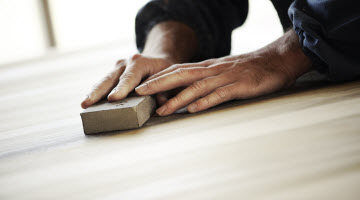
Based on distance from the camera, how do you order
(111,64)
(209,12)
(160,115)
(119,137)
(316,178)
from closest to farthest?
(316,178) < (119,137) < (160,115) < (209,12) < (111,64)

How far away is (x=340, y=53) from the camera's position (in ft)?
2.52

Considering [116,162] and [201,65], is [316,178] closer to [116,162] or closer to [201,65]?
[116,162]

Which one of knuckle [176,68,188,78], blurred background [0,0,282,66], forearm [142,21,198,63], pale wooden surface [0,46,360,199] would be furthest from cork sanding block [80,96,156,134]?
blurred background [0,0,282,66]

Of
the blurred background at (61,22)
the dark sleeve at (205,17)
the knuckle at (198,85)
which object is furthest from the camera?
the blurred background at (61,22)

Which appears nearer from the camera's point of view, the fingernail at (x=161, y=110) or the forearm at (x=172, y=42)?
the fingernail at (x=161, y=110)

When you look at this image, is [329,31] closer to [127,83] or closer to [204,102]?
[204,102]

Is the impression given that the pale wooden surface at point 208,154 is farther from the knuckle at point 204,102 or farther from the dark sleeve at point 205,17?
the dark sleeve at point 205,17

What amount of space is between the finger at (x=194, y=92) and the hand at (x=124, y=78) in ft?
0.33

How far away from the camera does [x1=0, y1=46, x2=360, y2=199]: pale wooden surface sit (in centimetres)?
43

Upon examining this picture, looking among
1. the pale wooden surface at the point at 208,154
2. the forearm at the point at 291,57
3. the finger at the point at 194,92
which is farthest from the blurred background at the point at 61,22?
the pale wooden surface at the point at 208,154

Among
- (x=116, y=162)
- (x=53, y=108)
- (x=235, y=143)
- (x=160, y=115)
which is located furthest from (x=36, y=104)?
(x=235, y=143)

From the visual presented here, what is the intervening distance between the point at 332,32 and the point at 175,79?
0.37 m

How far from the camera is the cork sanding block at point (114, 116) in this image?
700 mm

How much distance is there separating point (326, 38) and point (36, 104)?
2.78 feet
